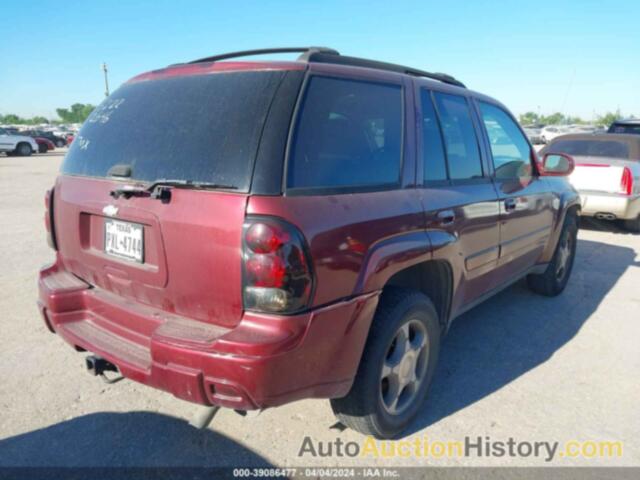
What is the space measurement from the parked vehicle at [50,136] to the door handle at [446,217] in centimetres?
3653

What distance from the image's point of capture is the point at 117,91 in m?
2.69

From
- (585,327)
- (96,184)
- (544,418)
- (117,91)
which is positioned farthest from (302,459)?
(585,327)

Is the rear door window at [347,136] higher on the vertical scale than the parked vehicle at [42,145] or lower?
higher

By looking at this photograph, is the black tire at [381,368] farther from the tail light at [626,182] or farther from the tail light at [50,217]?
the tail light at [626,182]

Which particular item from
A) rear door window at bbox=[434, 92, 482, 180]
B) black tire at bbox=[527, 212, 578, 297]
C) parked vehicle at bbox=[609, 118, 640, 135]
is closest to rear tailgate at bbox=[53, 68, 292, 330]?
rear door window at bbox=[434, 92, 482, 180]

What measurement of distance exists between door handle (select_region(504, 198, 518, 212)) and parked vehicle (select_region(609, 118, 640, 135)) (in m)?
10.7

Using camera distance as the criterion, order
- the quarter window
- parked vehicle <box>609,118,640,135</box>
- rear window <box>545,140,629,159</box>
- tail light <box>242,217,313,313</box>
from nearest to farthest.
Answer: tail light <box>242,217,313,313</box>
the quarter window
rear window <box>545,140,629,159</box>
parked vehicle <box>609,118,640,135</box>

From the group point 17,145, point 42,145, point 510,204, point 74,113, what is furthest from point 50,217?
point 74,113

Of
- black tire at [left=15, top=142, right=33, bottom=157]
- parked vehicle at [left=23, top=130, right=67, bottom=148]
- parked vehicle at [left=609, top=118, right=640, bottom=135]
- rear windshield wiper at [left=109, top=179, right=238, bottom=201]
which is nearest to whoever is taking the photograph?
rear windshield wiper at [left=109, top=179, right=238, bottom=201]

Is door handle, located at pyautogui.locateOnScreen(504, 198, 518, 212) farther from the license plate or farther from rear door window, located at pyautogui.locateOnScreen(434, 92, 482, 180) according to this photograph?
the license plate

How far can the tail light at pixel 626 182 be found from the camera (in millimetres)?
7215

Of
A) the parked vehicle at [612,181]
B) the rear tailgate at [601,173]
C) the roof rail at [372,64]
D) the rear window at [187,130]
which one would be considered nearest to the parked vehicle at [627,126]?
the parked vehicle at [612,181]

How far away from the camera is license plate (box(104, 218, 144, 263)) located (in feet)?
6.98

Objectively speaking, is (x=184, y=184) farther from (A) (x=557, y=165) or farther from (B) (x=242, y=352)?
(A) (x=557, y=165)
